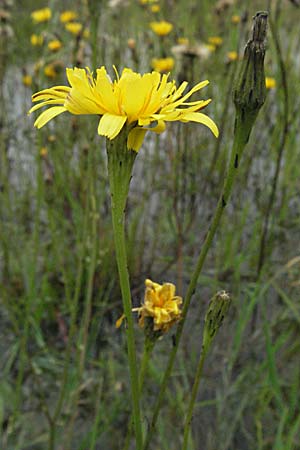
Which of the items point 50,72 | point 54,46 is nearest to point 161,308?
point 50,72

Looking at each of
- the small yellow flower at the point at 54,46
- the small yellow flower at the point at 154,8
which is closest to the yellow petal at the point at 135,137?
the small yellow flower at the point at 54,46

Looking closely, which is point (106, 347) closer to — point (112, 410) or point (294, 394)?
point (112, 410)

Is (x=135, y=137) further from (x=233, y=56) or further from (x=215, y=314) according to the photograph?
(x=233, y=56)

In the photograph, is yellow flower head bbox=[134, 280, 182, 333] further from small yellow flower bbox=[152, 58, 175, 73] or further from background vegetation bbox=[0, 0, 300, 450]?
small yellow flower bbox=[152, 58, 175, 73]

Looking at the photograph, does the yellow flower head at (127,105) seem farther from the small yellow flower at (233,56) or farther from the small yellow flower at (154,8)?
the small yellow flower at (154,8)

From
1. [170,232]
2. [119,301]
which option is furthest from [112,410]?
[170,232]

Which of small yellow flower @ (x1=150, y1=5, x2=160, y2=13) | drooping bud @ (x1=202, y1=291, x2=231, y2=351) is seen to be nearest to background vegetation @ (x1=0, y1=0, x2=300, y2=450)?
drooping bud @ (x1=202, y1=291, x2=231, y2=351)
